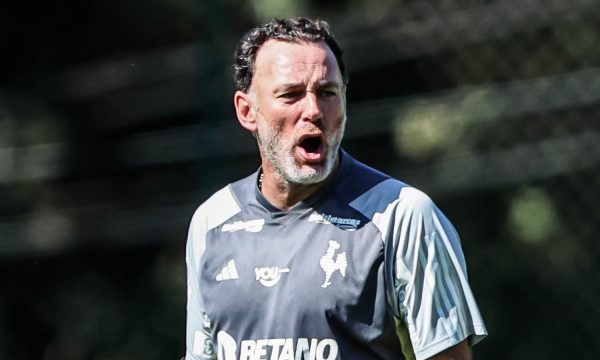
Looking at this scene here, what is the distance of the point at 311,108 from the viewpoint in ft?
11.8

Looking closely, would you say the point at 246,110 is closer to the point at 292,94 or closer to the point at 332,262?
the point at 292,94

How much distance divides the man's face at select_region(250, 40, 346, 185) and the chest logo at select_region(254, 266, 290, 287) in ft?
0.77

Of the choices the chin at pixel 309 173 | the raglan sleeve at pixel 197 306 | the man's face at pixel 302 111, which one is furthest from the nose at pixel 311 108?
the raglan sleeve at pixel 197 306

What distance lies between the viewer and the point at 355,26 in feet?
18.3

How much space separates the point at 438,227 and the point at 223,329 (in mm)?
643

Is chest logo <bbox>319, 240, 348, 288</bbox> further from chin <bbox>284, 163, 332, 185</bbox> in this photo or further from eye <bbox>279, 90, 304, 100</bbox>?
eye <bbox>279, 90, 304, 100</bbox>

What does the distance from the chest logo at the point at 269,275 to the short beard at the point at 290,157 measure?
0.77 ft

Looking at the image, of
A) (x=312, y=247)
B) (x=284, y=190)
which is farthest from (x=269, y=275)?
(x=284, y=190)

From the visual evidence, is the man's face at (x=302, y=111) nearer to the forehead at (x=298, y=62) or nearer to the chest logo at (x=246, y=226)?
the forehead at (x=298, y=62)

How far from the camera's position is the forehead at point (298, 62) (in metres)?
3.64

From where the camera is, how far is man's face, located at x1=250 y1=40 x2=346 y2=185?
361 centimetres

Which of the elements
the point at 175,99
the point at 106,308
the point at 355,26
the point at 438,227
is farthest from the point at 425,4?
the point at 438,227

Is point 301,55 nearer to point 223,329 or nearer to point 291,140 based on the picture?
point 291,140

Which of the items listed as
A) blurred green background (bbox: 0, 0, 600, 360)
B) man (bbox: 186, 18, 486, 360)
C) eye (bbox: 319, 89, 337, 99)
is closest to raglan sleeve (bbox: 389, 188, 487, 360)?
man (bbox: 186, 18, 486, 360)
